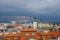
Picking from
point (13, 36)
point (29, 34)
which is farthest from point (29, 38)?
point (13, 36)

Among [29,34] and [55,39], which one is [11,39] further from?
[55,39]

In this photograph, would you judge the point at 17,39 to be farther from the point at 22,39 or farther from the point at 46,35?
the point at 46,35

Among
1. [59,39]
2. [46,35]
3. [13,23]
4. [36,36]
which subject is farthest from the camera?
[13,23]

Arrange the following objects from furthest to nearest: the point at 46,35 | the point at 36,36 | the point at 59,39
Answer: the point at 46,35, the point at 36,36, the point at 59,39

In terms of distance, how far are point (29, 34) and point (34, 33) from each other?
31.0 inches

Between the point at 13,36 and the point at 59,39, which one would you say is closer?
the point at 59,39

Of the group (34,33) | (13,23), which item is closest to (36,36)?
(34,33)

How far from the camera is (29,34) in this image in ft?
105

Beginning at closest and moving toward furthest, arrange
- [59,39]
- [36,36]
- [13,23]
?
[59,39], [36,36], [13,23]

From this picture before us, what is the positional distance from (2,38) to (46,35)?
705 centimetres

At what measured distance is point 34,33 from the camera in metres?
31.8

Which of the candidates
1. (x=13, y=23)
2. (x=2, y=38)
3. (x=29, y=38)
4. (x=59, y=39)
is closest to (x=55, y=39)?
(x=59, y=39)

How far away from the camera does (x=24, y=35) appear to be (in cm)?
3192

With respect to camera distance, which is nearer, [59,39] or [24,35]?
[59,39]
